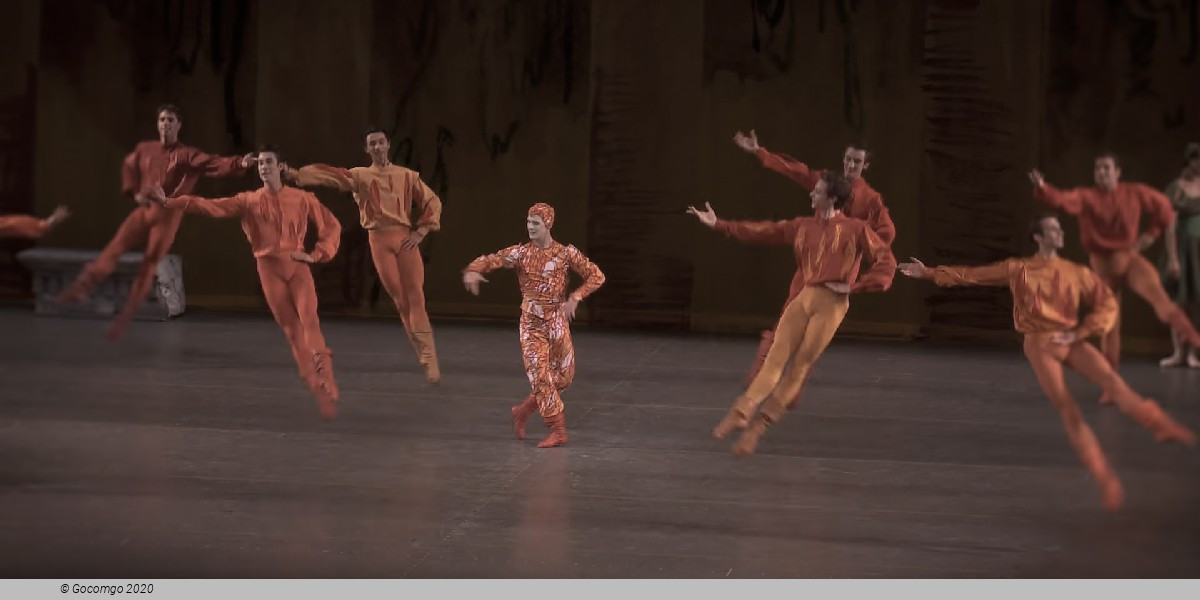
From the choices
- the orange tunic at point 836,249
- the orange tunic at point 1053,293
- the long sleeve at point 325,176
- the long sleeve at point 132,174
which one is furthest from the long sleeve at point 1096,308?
the long sleeve at point 132,174

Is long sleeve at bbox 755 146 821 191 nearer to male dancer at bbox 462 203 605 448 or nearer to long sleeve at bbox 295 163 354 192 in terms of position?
male dancer at bbox 462 203 605 448

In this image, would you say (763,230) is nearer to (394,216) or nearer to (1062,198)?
(1062,198)

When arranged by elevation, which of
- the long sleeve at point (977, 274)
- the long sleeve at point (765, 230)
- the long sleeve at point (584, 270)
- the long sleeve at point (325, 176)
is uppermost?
the long sleeve at point (325, 176)

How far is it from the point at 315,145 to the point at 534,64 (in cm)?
164

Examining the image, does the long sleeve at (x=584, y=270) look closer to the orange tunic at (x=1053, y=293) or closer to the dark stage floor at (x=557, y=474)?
the dark stage floor at (x=557, y=474)

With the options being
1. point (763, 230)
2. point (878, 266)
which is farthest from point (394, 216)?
point (878, 266)

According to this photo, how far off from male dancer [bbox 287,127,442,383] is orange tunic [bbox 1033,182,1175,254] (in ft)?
10.8

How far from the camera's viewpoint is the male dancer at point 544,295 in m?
7.84

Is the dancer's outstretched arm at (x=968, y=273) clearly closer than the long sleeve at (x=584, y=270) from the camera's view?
Yes

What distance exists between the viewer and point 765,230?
318 inches

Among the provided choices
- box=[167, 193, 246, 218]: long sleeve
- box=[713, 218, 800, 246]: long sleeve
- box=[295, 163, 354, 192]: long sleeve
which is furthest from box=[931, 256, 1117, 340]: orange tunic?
box=[295, 163, 354, 192]: long sleeve

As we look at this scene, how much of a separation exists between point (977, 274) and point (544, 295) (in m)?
1.85

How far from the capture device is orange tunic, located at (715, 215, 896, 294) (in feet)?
25.5

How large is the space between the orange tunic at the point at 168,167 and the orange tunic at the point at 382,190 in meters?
0.51
